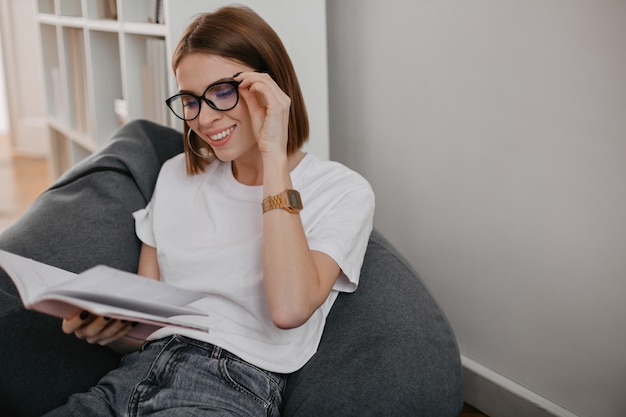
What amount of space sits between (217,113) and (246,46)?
0.50 feet

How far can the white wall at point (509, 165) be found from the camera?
1495 millimetres

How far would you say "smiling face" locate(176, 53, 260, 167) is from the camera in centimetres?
136

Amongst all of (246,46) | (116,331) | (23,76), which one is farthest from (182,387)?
(23,76)

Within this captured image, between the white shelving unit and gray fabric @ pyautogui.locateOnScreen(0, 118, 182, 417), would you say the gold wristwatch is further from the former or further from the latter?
the white shelving unit

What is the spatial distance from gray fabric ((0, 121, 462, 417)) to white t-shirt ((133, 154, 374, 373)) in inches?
2.8

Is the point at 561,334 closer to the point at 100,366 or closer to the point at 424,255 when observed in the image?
the point at 424,255

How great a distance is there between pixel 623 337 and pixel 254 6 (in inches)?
49.2

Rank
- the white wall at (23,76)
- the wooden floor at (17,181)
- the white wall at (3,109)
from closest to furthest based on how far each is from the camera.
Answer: the wooden floor at (17,181) → the white wall at (23,76) → the white wall at (3,109)

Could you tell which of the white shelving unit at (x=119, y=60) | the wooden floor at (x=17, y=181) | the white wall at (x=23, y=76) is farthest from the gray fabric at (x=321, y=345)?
the white wall at (x=23, y=76)

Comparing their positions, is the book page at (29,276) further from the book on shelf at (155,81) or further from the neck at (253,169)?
the book on shelf at (155,81)

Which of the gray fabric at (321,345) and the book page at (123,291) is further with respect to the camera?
the gray fabric at (321,345)

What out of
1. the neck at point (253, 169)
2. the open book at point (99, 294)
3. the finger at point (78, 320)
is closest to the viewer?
the open book at point (99, 294)

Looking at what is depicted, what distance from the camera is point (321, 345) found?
1.41m

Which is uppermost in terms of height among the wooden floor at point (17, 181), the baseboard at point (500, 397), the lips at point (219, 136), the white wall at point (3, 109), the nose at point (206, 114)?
the nose at point (206, 114)
